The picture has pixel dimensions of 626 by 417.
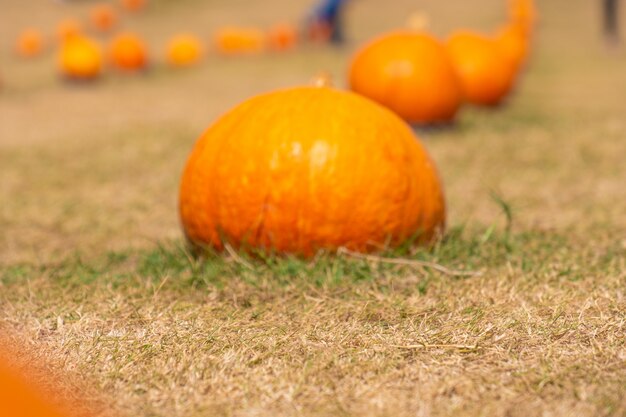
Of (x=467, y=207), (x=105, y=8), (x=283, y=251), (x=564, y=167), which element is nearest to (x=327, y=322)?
(x=283, y=251)

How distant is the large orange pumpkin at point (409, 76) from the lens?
693 centimetres

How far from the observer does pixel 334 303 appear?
2.96 meters

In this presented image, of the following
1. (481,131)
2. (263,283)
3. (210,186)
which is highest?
(210,186)

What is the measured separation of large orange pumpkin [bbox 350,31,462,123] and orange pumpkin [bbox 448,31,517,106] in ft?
4.78

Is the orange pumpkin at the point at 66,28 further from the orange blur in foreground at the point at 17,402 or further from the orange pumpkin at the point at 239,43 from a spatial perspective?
the orange blur in foreground at the point at 17,402

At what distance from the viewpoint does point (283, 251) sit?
3.41 m

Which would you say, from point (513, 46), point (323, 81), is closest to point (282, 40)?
point (513, 46)

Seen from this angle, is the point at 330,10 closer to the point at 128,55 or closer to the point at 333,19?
the point at 333,19

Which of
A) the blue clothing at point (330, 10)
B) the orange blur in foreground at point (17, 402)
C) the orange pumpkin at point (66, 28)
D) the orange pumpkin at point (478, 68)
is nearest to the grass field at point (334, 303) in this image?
the orange blur in foreground at point (17, 402)

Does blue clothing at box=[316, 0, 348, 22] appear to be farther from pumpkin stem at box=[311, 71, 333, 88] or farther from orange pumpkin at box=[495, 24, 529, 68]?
pumpkin stem at box=[311, 71, 333, 88]

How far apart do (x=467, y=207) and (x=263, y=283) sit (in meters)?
2.14

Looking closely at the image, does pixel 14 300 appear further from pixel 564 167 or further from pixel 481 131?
pixel 481 131

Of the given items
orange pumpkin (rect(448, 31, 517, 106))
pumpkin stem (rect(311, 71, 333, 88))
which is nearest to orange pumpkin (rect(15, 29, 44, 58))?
orange pumpkin (rect(448, 31, 517, 106))

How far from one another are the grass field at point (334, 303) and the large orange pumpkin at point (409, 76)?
23.4 inches
